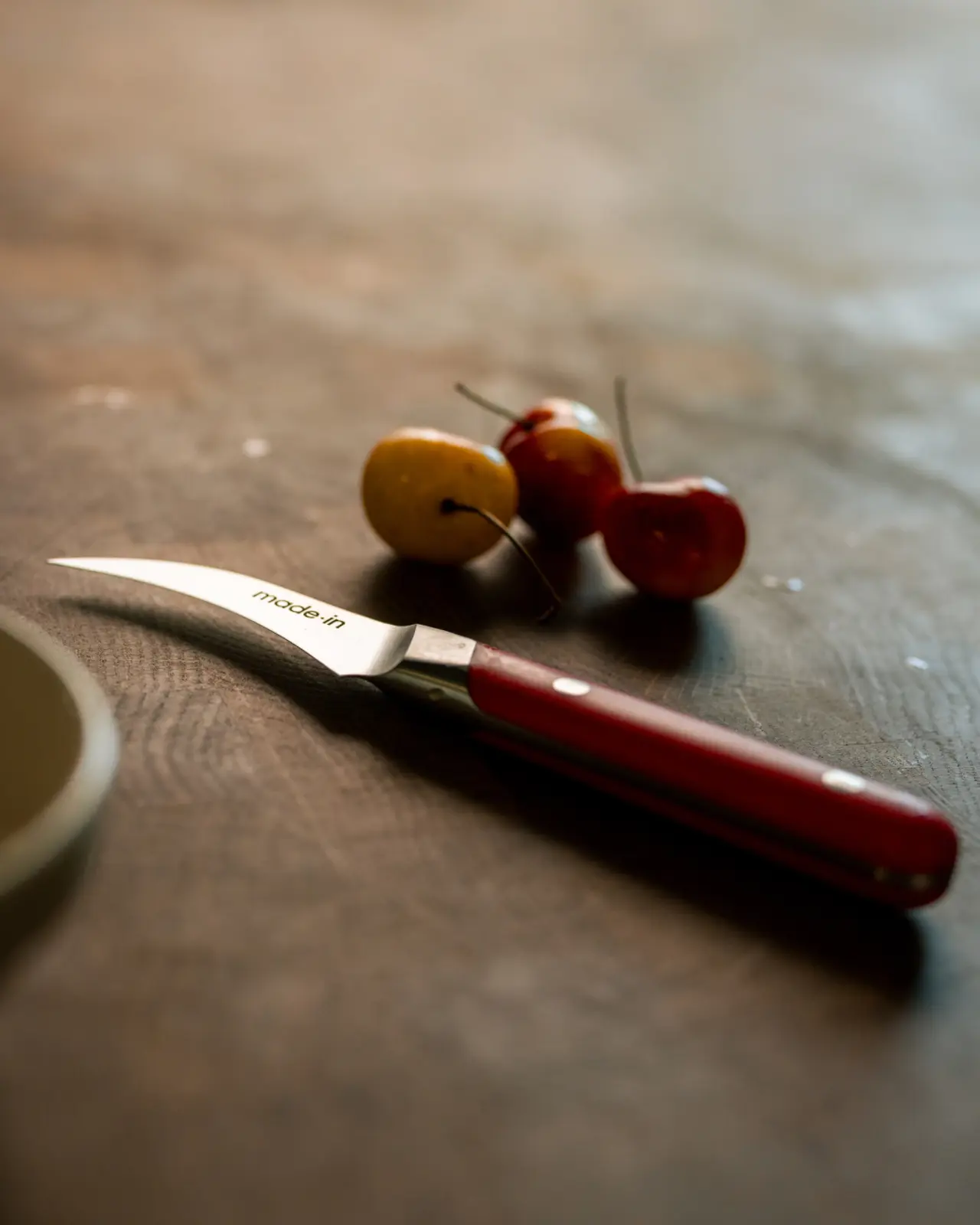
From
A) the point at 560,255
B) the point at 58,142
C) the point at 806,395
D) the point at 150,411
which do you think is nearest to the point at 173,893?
the point at 150,411

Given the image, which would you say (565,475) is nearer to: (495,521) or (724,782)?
(495,521)

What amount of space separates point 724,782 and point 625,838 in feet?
0.18

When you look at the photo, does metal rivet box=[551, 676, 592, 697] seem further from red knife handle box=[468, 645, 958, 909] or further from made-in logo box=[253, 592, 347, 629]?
made-in logo box=[253, 592, 347, 629]

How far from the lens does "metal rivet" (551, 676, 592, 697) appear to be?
21.7 inches

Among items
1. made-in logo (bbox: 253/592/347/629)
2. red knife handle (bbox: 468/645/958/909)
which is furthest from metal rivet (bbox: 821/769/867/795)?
made-in logo (bbox: 253/592/347/629)

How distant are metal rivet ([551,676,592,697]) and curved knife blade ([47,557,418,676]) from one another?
85 mm

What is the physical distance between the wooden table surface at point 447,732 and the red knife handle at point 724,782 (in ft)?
0.07

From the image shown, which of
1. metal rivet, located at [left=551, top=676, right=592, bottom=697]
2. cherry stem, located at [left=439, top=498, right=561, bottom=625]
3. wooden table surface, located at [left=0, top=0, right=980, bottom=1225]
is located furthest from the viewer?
cherry stem, located at [left=439, top=498, right=561, bottom=625]

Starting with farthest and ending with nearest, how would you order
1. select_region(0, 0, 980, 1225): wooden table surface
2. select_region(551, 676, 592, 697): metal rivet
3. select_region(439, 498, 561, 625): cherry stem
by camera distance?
select_region(439, 498, 561, 625): cherry stem
select_region(551, 676, 592, 697): metal rivet
select_region(0, 0, 980, 1225): wooden table surface

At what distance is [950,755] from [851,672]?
3.6 inches

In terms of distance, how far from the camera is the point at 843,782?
1.60 feet

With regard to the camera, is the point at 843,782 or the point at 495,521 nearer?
the point at 843,782

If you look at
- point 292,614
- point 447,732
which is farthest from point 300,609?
point 447,732

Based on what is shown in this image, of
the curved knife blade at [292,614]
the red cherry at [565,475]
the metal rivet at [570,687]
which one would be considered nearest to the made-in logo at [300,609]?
the curved knife blade at [292,614]
